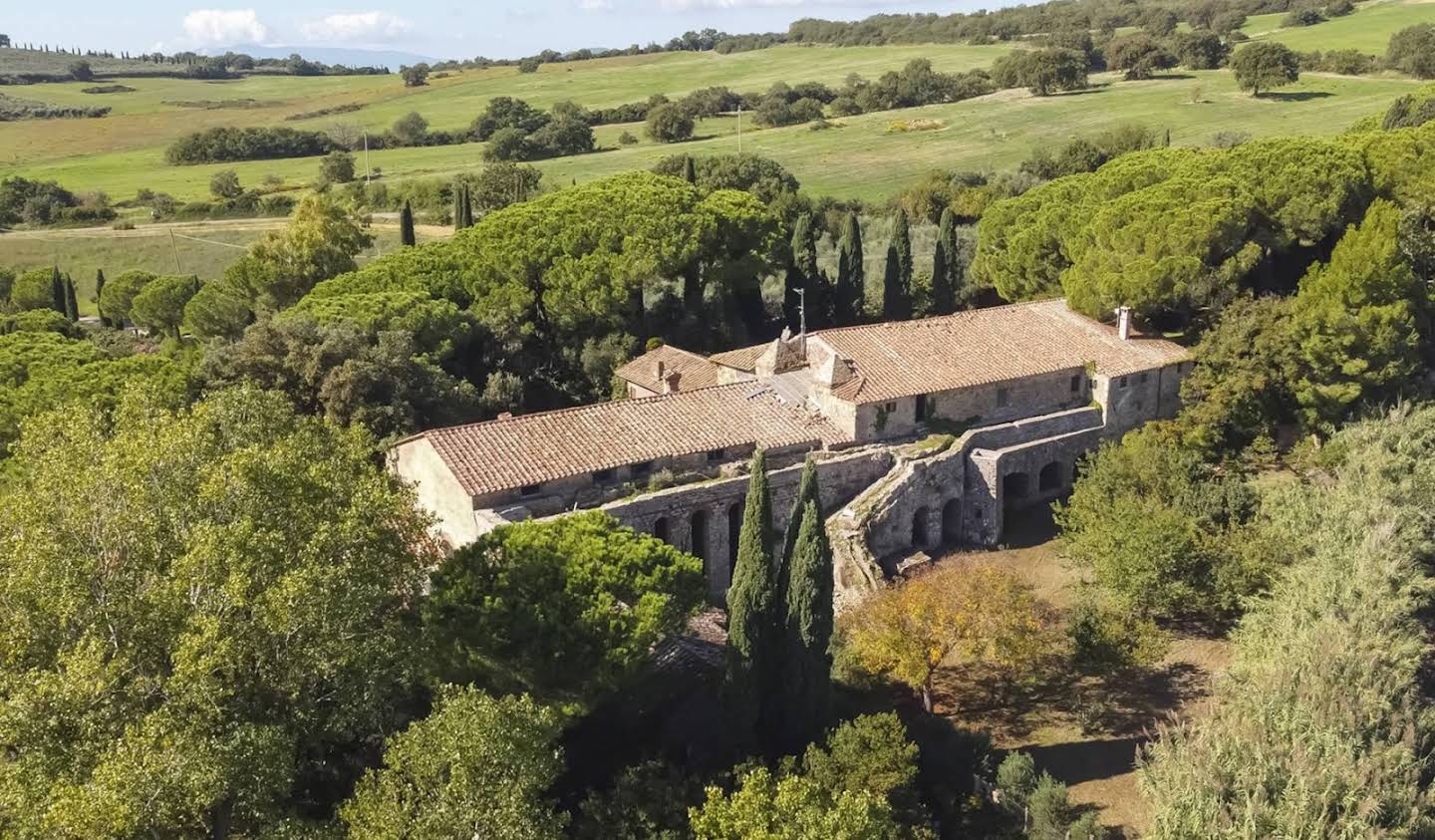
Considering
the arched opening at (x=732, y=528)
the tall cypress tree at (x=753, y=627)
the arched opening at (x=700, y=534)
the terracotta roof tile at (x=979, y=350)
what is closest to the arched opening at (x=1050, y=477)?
the terracotta roof tile at (x=979, y=350)

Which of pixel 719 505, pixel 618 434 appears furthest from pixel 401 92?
pixel 719 505

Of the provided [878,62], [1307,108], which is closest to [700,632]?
[1307,108]

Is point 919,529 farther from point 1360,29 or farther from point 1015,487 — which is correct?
point 1360,29

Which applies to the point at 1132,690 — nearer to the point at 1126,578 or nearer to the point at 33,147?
the point at 1126,578

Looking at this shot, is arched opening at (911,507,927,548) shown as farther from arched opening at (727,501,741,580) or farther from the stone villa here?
arched opening at (727,501,741,580)

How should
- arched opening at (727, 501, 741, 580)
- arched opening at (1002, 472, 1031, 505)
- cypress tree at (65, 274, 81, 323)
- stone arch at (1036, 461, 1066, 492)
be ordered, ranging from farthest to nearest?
A: 1. cypress tree at (65, 274, 81, 323)
2. stone arch at (1036, 461, 1066, 492)
3. arched opening at (1002, 472, 1031, 505)
4. arched opening at (727, 501, 741, 580)

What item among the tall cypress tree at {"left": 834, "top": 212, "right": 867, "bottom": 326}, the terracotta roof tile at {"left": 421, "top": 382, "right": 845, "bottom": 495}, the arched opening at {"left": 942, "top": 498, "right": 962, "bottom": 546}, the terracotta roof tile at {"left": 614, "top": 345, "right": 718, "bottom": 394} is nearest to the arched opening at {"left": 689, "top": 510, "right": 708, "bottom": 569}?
the terracotta roof tile at {"left": 421, "top": 382, "right": 845, "bottom": 495}

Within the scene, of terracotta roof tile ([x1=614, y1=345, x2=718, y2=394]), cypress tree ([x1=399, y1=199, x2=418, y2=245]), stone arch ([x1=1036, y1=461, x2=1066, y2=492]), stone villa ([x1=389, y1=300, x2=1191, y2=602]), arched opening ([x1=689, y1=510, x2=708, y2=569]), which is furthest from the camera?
cypress tree ([x1=399, y1=199, x2=418, y2=245])
